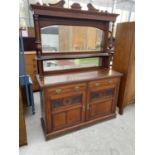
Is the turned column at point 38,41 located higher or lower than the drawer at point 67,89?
higher

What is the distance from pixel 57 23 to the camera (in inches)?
70.7

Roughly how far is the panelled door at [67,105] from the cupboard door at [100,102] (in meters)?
0.12

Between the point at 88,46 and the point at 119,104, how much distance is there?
1223 mm

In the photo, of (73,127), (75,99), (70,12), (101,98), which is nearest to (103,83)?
(101,98)

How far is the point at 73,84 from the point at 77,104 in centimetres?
34

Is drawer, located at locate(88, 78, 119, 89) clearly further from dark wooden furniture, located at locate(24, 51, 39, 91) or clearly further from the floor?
dark wooden furniture, located at locate(24, 51, 39, 91)

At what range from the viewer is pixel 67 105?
1800 mm

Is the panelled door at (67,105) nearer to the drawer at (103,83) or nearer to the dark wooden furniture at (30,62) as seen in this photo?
the drawer at (103,83)

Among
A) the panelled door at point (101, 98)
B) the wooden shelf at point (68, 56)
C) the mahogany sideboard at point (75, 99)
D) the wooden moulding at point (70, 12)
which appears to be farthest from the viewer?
the panelled door at point (101, 98)

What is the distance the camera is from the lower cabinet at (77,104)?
5.57 feet

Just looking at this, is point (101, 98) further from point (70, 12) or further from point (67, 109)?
point (70, 12)

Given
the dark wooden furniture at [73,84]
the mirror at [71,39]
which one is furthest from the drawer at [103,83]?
the mirror at [71,39]
